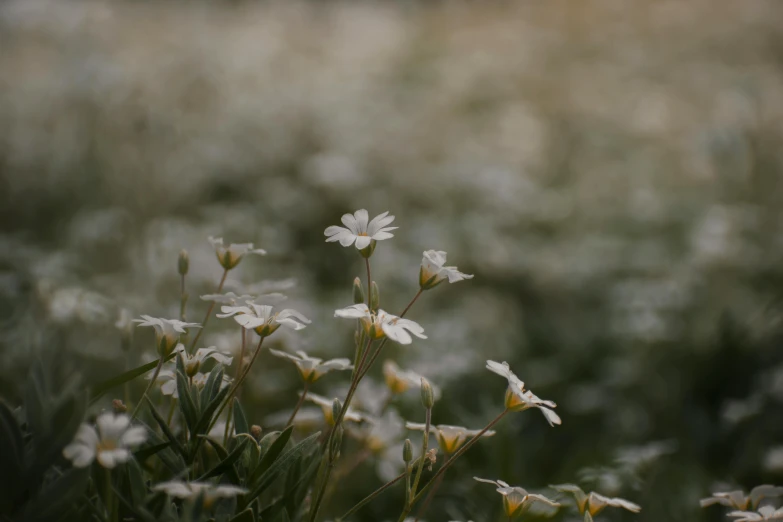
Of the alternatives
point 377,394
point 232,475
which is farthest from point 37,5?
point 232,475

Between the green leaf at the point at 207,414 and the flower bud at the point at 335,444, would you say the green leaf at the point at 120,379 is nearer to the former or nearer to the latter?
the green leaf at the point at 207,414

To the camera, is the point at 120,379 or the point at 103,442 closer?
the point at 103,442

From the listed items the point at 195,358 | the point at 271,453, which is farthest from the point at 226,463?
the point at 195,358

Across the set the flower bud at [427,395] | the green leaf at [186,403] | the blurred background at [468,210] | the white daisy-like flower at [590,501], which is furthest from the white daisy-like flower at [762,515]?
the green leaf at [186,403]

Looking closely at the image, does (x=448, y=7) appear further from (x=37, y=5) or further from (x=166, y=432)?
(x=166, y=432)

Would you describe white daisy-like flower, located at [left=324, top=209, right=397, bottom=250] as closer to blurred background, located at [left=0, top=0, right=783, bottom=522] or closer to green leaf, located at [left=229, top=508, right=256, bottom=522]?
blurred background, located at [left=0, top=0, right=783, bottom=522]

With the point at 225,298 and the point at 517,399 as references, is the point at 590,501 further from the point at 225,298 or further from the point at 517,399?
the point at 225,298

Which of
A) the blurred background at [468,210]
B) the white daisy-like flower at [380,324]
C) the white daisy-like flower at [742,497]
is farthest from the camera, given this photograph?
the blurred background at [468,210]
